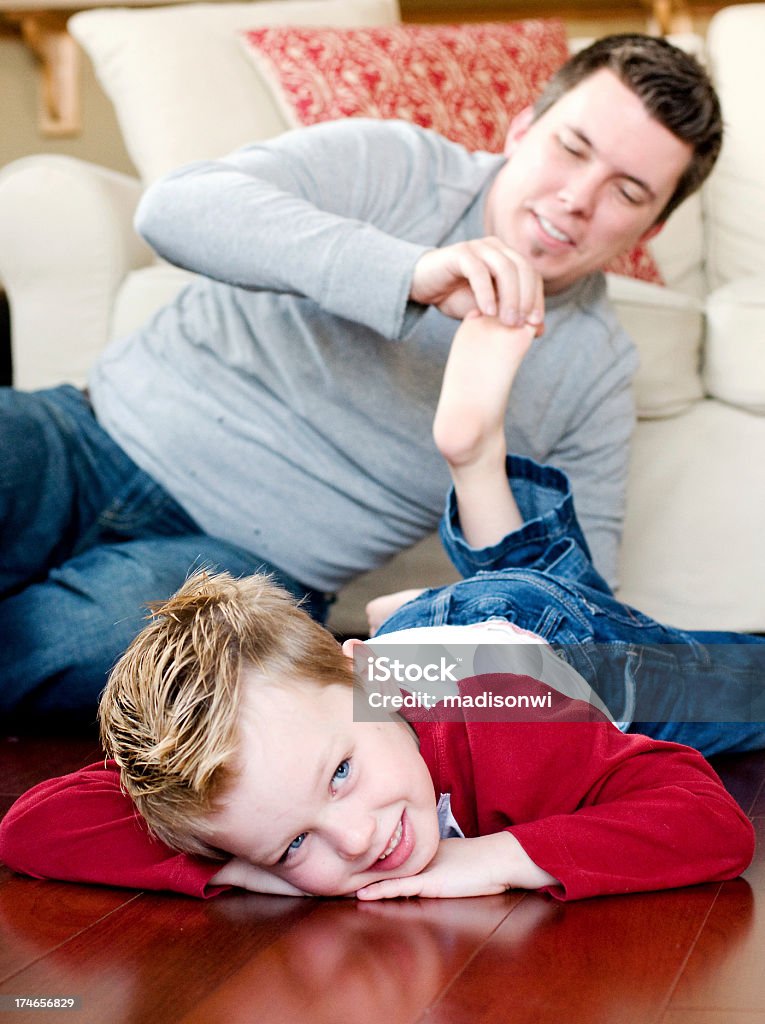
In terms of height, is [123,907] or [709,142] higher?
[709,142]

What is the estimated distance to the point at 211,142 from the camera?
1.94 metres

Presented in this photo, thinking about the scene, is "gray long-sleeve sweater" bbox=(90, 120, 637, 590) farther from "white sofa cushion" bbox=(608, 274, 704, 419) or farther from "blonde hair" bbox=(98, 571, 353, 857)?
"blonde hair" bbox=(98, 571, 353, 857)

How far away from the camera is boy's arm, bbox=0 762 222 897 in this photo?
0.91m

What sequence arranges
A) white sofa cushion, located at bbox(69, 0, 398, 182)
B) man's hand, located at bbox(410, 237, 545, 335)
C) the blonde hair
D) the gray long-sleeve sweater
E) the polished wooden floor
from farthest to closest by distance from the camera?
white sofa cushion, located at bbox(69, 0, 398, 182)
the gray long-sleeve sweater
man's hand, located at bbox(410, 237, 545, 335)
the blonde hair
the polished wooden floor

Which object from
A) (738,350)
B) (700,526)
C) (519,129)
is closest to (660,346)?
(738,350)

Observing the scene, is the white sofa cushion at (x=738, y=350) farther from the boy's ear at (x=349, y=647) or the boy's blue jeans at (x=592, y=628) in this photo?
the boy's ear at (x=349, y=647)

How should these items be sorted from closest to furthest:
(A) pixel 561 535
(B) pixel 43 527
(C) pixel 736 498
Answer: (A) pixel 561 535 < (B) pixel 43 527 < (C) pixel 736 498

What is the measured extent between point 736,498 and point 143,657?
1.14 m

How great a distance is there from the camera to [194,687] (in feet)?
2.69

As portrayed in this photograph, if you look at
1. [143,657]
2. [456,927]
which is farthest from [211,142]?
[456,927]

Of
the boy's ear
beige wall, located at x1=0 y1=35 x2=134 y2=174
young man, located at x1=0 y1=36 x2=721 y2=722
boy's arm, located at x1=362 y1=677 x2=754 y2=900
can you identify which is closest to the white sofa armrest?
young man, located at x1=0 y1=36 x2=721 y2=722

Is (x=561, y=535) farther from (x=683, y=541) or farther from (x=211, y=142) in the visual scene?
(x=211, y=142)

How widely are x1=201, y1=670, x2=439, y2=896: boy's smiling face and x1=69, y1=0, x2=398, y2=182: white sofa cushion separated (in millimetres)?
1294

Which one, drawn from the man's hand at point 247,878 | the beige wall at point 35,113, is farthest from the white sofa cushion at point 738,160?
the man's hand at point 247,878
